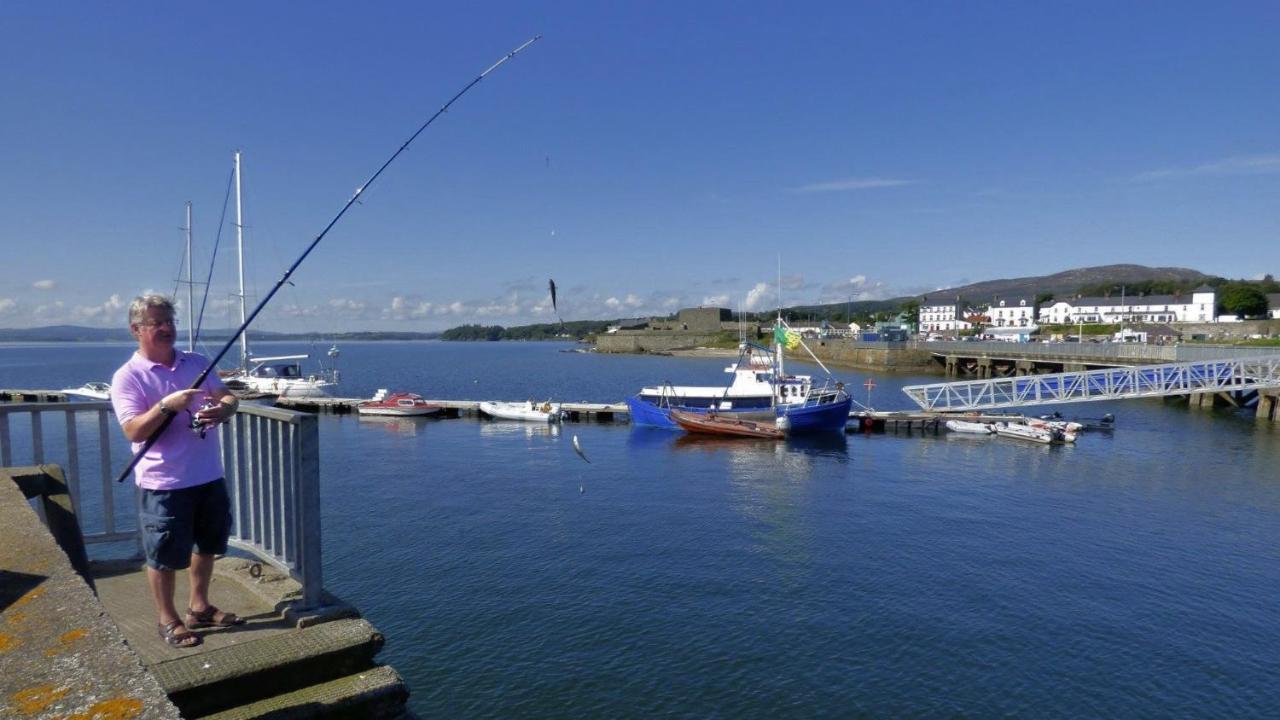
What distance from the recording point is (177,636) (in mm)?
3965

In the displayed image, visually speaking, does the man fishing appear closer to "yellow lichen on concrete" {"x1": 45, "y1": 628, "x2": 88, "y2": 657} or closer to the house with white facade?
"yellow lichen on concrete" {"x1": 45, "y1": 628, "x2": 88, "y2": 657}

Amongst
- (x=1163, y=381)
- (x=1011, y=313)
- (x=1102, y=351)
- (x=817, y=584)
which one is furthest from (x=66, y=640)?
(x=1011, y=313)

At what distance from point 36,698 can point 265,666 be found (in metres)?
2.30

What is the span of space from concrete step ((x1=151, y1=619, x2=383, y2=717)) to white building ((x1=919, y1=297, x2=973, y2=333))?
17344cm

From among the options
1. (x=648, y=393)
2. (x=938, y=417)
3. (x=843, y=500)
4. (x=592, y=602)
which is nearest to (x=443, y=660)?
(x=592, y=602)

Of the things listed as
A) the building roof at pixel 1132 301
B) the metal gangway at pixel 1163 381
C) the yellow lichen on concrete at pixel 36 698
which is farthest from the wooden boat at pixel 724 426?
the building roof at pixel 1132 301

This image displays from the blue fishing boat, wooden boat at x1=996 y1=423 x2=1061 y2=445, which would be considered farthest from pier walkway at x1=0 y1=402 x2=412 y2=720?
wooden boat at x1=996 y1=423 x2=1061 y2=445

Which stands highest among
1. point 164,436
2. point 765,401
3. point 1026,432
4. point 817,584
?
point 164,436

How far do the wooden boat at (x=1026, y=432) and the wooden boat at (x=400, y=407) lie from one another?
34350 mm

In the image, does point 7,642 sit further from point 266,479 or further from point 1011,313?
point 1011,313

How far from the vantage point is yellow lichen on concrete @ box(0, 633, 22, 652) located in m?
1.93

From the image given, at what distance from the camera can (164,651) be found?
152 inches

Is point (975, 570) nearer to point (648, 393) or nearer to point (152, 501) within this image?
point (152, 501)

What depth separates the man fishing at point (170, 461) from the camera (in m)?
3.99
